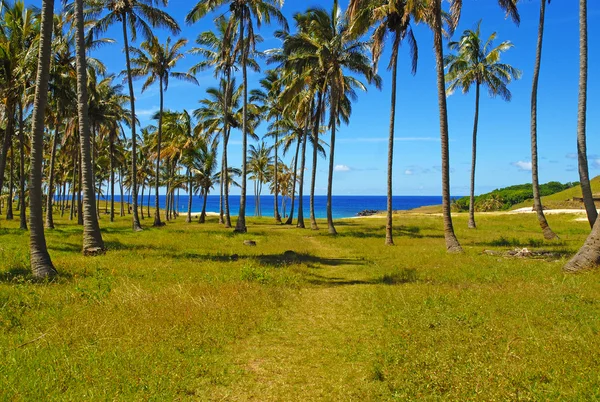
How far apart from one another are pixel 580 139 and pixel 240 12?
2030cm

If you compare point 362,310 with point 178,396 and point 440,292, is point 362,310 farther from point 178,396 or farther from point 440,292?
point 178,396

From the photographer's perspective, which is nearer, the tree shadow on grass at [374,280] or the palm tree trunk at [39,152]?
the palm tree trunk at [39,152]

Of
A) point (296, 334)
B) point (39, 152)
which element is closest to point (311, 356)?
point (296, 334)

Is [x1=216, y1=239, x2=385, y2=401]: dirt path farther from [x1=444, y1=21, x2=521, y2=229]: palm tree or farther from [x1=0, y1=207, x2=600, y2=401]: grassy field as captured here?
[x1=444, y1=21, x2=521, y2=229]: palm tree

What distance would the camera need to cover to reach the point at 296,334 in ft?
21.8

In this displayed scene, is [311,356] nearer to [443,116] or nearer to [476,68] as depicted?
[443,116]

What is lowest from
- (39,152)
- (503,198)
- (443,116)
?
(39,152)

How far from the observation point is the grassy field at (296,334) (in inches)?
177

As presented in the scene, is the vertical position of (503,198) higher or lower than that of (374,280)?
higher

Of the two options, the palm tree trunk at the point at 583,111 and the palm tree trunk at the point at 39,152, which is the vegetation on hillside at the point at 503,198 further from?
the palm tree trunk at the point at 39,152

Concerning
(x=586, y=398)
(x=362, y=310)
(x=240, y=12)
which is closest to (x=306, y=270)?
(x=362, y=310)

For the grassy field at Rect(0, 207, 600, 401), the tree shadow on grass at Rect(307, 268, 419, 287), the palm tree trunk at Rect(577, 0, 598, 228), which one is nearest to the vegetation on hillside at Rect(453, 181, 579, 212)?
the palm tree trunk at Rect(577, 0, 598, 228)

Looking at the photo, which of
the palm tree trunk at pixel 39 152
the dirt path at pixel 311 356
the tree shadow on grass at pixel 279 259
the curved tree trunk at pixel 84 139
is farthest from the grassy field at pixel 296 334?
the curved tree trunk at pixel 84 139

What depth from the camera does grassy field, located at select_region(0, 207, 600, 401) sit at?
14.8ft
